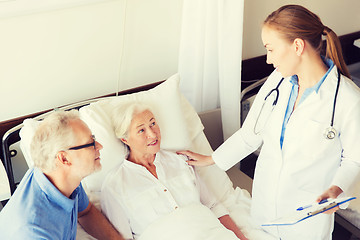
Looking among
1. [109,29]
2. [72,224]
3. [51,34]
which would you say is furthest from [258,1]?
[72,224]

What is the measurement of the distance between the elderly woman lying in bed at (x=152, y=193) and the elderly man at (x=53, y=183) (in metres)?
0.23

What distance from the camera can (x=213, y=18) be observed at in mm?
2387

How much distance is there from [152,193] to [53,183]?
1.49ft

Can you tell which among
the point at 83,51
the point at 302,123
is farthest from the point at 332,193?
the point at 83,51

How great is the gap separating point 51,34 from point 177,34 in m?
0.71

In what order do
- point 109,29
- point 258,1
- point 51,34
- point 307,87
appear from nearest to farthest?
point 307,87
point 51,34
point 109,29
point 258,1

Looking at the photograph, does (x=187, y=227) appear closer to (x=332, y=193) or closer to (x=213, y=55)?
(x=332, y=193)

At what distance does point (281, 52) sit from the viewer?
1.74 meters

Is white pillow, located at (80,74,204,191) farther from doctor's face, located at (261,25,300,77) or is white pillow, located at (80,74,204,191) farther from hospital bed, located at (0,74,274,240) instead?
doctor's face, located at (261,25,300,77)

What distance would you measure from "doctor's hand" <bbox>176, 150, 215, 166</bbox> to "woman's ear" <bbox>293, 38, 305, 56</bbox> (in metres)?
0.70

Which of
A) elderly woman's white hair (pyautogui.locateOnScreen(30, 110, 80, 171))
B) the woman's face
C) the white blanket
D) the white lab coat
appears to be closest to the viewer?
elderly woman's white hair (pyautogui.locateOnScreen(30, 110, 80, 171))

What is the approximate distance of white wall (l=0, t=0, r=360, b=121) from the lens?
208cm

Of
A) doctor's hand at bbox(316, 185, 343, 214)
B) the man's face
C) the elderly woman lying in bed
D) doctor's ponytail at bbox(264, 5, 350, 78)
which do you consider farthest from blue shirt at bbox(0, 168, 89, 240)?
doctor's ponytail at bbox(264, 5, 350, 78)

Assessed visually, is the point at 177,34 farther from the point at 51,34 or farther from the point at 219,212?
the point at 219,212
